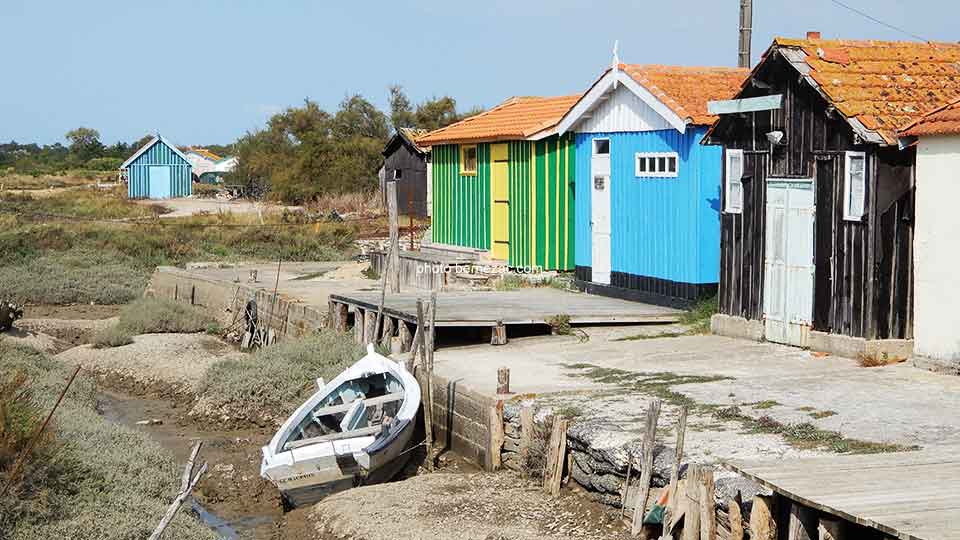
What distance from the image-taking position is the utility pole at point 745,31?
25.1m

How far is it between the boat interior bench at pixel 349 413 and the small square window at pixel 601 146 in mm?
7751

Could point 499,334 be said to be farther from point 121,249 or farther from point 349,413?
point 121,249

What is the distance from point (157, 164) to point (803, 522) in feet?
202

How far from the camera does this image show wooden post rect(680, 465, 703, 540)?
971cm

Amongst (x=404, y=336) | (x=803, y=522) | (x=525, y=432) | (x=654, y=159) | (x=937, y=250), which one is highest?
(x=654, y=159)

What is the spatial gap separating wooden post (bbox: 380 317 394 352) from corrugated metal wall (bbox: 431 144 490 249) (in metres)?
6.50

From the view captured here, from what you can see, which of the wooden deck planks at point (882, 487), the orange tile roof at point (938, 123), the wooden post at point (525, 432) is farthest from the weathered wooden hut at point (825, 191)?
the wooden deck planks at point (882, 487)

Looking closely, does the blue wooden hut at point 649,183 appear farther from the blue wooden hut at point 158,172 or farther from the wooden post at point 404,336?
the blue wooden hut at point 158,172

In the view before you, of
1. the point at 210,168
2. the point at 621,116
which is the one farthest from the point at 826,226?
the point at 210,168

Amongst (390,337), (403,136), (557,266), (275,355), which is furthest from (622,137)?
(403,136)

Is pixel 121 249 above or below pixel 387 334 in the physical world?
above

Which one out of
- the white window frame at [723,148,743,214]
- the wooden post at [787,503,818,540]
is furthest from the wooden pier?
the wooden post at [787,503,818,540]

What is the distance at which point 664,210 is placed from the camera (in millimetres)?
20312

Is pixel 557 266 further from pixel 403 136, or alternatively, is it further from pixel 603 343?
pixel 403 136
